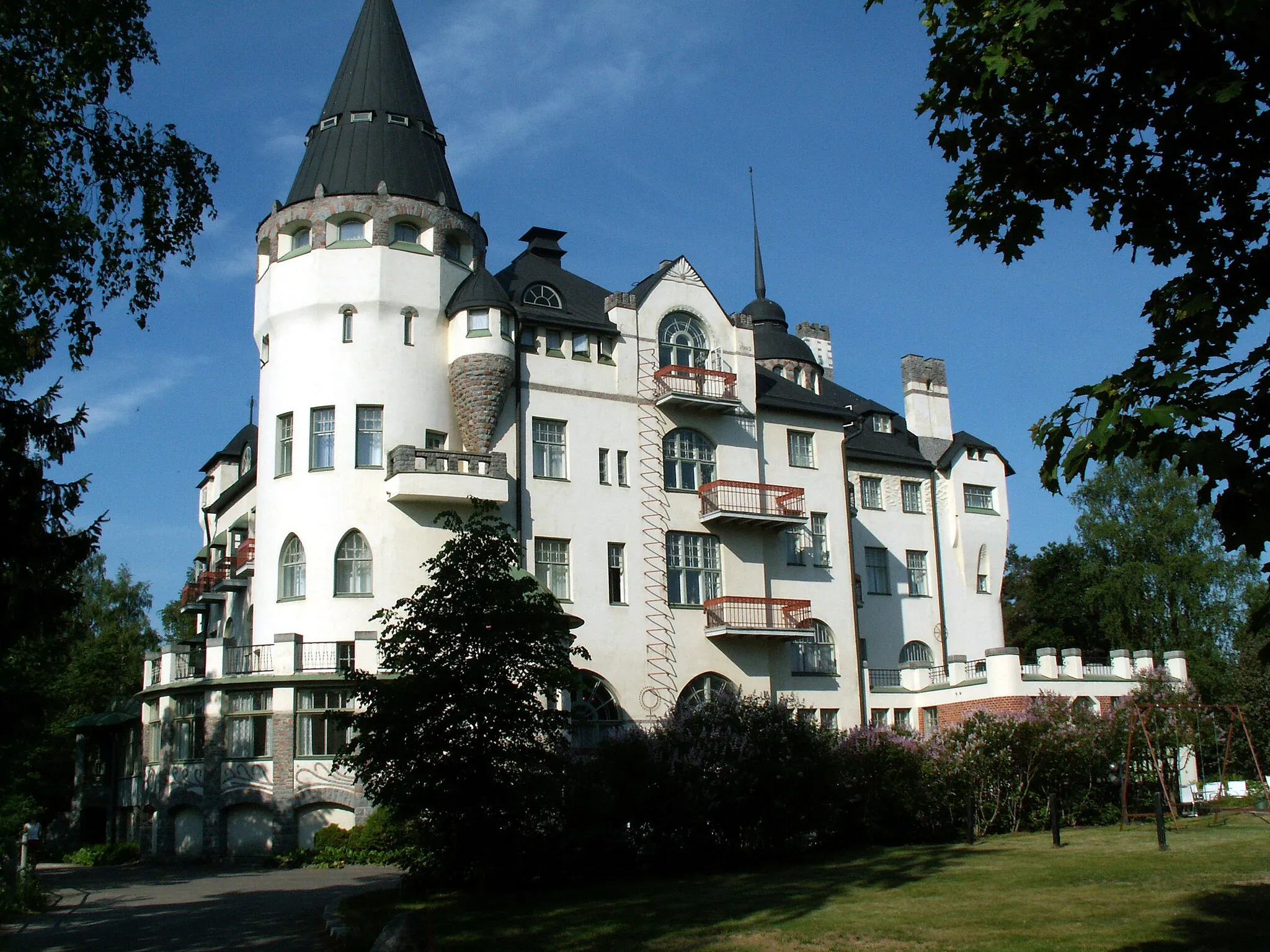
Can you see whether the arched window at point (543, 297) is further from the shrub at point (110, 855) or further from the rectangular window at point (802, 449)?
the shrub at point (110, 855)

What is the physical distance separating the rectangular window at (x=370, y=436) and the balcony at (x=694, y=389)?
8.74 m

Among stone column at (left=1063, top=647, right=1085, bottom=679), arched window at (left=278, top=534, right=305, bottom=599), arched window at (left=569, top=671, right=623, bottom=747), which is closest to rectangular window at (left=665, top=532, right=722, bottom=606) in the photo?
arched window at (left=569, top=671, right=623, bottom=747)

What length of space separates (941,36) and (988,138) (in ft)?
2.81

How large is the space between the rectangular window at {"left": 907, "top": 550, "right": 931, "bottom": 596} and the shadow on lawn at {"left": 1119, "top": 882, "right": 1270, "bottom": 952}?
27.9 metres

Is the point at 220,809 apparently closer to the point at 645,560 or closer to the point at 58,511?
the point at 645,560

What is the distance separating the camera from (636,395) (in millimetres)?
37906

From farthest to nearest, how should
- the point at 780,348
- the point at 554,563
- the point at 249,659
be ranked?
the point at 780,348
the point at 554,563
the point at 249,659

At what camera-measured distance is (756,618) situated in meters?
37.7

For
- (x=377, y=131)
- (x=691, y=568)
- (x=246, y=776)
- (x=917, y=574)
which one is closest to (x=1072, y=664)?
(x=917, y=574)

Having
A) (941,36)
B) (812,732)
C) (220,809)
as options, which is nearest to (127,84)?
(941,36)

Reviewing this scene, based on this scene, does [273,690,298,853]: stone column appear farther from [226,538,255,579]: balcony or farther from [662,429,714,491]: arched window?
[662,429,714,491]: arched window

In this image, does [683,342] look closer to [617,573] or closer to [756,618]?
[617,573]

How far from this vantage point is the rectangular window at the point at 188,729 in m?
32.7

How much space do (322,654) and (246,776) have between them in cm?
358
